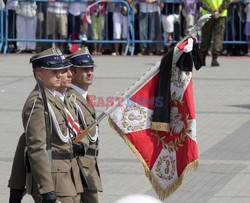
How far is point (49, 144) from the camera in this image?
5750 millimetres

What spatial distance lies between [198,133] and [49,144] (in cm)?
570

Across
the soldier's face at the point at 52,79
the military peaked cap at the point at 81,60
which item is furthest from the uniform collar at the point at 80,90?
the soldier's face at the point at 52,79

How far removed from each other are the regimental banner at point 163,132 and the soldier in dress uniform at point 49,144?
2.09ft

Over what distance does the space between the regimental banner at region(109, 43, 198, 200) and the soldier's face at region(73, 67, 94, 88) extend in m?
0.31

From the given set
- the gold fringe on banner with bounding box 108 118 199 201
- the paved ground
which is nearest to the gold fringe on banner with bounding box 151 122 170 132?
the gold fringe on banner with bounding box 108 118 199 201

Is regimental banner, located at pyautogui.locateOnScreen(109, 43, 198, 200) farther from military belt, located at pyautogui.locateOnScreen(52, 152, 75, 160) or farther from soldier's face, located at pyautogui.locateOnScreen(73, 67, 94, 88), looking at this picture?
military belt, located at pyautogui.locateOnScreen(52, 152, 75, 160)

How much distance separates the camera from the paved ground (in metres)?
8.48

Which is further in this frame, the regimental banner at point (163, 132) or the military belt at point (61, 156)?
the regimental banner at point (163, 132)

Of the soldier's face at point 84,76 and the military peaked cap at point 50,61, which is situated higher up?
the military peaked cap at point 50,61

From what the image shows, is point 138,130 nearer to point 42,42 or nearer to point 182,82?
point 182,82

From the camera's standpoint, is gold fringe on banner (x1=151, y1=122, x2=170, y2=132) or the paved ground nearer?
gold fringe on banner (x1=151, y1=122, x2=170, y2=132)

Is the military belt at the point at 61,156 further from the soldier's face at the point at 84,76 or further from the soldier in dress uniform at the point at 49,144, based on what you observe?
the soldier's face at the point at 84,76

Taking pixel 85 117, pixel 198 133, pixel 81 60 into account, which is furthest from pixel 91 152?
pixel 198 133

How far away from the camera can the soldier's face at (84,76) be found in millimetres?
6320
